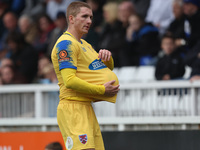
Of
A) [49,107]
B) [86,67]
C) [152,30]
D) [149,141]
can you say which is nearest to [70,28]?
[86,67]

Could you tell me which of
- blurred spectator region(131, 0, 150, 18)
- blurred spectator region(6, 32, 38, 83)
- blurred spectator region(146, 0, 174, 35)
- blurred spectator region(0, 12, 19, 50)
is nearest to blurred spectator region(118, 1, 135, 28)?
blurred spectator region(131, 0, 150, 18)

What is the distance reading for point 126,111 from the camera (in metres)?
7.45

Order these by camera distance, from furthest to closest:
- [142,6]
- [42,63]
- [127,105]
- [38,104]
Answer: [42,63] < [142,6] < [38,104] < [127,105]

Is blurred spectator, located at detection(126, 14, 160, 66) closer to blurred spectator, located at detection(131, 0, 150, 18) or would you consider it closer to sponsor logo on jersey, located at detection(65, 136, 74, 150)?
blurred spectator, located at detection(131, 0, 150, 18)

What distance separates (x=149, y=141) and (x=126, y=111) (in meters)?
0.83

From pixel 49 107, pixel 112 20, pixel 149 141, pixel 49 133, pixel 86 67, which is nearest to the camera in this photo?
pixel 86 67

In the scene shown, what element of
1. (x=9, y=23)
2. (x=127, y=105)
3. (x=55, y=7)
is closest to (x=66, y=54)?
(x=127, y=105)

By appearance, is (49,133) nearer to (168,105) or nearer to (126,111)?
(126,111)

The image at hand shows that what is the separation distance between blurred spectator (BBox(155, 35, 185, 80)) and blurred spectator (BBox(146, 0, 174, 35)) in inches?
28.8

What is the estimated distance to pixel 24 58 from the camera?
10.3 meters

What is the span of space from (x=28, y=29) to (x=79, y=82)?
7.35 metres

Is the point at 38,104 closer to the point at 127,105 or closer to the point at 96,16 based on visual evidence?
the point at 127,105

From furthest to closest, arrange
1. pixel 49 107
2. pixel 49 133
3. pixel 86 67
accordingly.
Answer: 1. pixel 49 107
2. pixel 49 133
3. pixel 86 67

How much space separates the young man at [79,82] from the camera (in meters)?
4.28
